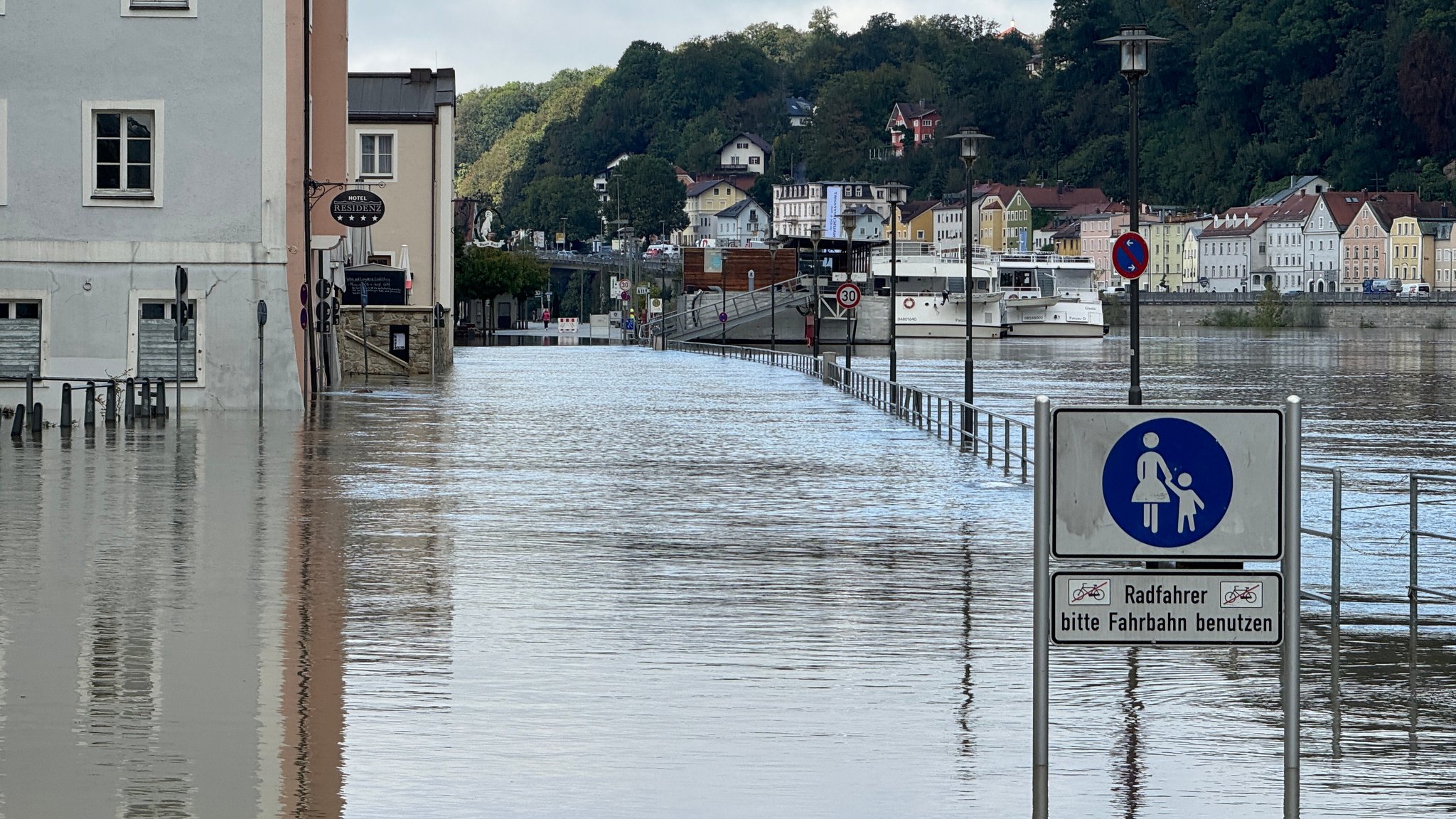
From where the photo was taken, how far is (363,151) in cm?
6825

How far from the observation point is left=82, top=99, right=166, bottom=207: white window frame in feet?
119

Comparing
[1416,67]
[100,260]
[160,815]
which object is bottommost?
[160,815]

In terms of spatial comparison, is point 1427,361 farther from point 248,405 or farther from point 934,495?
point 934,495

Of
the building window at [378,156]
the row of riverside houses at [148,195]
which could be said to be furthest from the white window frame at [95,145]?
the building window at [378,156]

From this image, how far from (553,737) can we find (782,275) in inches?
5561

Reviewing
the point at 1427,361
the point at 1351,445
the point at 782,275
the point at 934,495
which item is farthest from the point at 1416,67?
the point at 934,495

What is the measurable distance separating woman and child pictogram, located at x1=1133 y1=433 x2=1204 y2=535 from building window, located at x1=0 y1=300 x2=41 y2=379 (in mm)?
31880

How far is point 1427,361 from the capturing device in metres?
85.9

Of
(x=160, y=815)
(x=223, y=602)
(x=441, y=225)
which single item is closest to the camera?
(x=160, y=815)

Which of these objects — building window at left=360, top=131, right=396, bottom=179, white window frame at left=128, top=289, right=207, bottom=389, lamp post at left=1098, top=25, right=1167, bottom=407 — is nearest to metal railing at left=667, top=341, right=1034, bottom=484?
lamp post at left=1098, top=25, right=1167, bottom=407

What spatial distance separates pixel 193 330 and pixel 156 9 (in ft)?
17.6

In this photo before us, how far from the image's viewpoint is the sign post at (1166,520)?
256 inches

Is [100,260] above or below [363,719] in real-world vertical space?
above

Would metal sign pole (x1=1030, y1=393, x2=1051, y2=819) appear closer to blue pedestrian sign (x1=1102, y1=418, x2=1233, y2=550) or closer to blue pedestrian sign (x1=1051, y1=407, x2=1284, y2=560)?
blue pedestrian sign (x1=1051, y1=407, x2=1284, y2=560)
